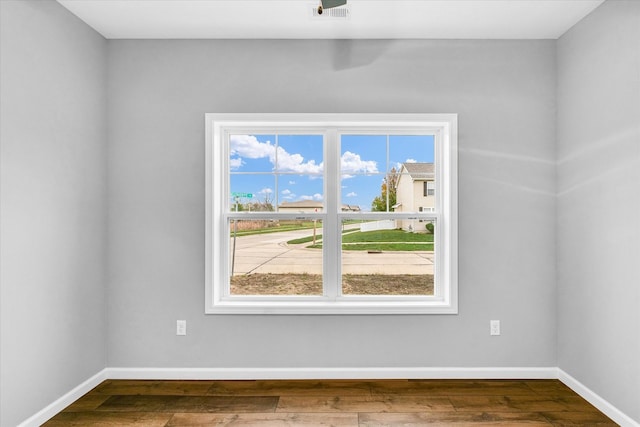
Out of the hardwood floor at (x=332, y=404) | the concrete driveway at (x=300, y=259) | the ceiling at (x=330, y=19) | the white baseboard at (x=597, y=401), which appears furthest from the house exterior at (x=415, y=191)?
the white baseboard at (x=597, y=401)

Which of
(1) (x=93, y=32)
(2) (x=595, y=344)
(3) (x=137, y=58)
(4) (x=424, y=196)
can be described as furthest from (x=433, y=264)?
(1) (x=93, y=32)

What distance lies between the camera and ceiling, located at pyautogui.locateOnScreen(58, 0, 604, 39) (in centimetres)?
259

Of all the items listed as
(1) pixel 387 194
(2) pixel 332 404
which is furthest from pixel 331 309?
(1) pixel 387 194

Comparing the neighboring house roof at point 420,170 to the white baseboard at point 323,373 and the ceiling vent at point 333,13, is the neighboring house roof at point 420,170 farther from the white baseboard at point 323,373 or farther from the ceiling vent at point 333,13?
the white baseboard at point 323,373

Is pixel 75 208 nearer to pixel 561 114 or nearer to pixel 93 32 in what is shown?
pixel 93 32

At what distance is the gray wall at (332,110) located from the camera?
3064 millimetres

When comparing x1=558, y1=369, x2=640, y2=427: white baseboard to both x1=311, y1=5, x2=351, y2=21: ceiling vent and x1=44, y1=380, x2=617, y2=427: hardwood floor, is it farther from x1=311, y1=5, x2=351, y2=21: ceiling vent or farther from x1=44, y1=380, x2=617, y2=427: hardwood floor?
x1=311, y1=5, x2=351, y2=21: ceiling vent

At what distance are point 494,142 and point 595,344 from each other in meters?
1.58

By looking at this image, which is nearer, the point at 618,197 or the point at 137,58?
the point at 618,197

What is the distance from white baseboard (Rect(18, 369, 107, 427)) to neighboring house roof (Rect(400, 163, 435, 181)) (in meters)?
2.90

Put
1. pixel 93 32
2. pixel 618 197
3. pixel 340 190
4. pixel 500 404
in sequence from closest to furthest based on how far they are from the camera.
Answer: pixel 618 197 < pixel 500 404 < pixel 93 32 < pixel 340 190

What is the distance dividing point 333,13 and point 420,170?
1.38m

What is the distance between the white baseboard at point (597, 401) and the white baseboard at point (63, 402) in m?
3.53

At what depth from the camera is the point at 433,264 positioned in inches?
128
